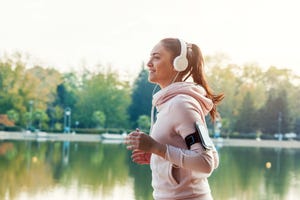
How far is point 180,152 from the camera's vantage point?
88cm

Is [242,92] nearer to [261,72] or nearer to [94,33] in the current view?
[261,72]

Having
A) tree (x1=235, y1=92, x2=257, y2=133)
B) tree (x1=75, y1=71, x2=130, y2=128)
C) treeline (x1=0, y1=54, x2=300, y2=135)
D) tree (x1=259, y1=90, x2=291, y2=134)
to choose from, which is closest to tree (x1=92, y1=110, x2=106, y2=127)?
treeline (x1=0, y1=54, x2=300, y2=135)

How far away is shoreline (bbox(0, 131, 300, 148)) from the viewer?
2139 cm

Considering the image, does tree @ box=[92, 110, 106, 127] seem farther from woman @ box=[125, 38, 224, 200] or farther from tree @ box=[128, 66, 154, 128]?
woman @ box=[125, 38, 224, 200]

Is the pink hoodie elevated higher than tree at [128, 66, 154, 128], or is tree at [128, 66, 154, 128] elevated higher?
tree at [128, 66, 154, 128]

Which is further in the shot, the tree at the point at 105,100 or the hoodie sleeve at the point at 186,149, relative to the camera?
the tree at the point at 105,100

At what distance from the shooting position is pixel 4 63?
78.5 ft

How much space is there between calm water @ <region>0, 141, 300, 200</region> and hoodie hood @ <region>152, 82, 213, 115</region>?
581 centimetres

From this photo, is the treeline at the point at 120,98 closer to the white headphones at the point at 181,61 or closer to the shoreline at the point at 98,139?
the shoreline at the point at 98,139

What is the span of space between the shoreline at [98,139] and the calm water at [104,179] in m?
8.36

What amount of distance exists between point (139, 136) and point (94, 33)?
24.6 meters

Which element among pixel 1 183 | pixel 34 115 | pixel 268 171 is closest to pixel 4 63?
pixel 34 115

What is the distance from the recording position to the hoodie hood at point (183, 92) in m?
0.94

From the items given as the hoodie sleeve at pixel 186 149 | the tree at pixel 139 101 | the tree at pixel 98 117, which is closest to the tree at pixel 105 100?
the tree at pixel 139 101
